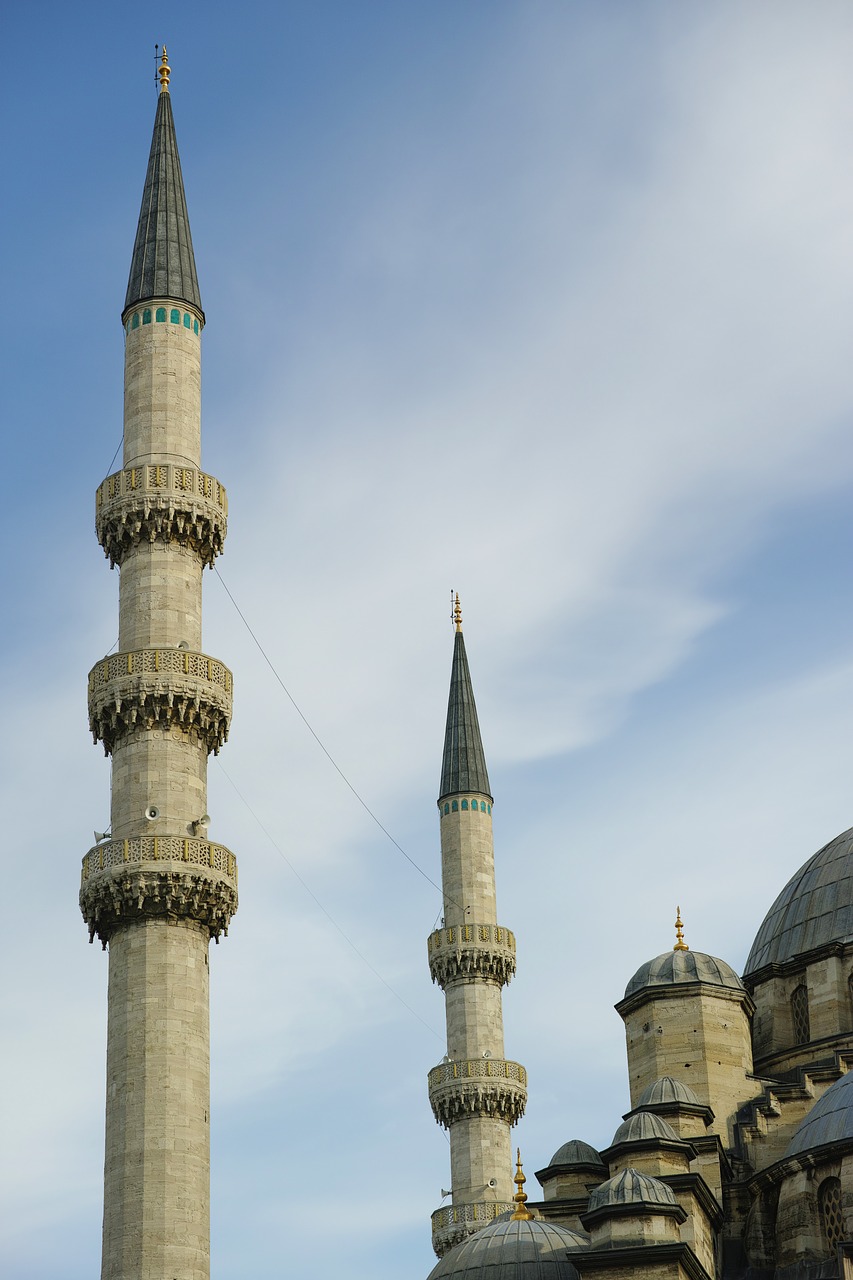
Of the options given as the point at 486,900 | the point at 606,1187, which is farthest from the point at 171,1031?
the point at 486,900

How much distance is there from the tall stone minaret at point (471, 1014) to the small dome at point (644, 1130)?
27.2 ft

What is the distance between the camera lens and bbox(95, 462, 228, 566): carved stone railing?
2777 centimetres

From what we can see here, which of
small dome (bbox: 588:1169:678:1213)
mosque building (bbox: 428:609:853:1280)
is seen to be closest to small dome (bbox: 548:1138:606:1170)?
mosque building (bbox: 428:609:853:1280)

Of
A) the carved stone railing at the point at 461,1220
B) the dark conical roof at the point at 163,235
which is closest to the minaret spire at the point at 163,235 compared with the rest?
the dark conical roof at the point at 163,235

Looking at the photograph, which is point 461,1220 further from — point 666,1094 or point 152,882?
point 152,882

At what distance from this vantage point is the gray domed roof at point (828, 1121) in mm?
28125

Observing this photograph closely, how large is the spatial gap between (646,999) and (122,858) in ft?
36.7

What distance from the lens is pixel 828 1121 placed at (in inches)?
1125

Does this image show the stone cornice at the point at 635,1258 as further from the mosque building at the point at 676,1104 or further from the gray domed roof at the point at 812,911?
the gray domed roof at the point at 812,911

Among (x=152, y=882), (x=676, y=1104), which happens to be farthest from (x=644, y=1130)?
(x=152, y=882)

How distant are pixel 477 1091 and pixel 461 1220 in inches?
92.5

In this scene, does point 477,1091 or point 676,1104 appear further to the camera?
point 477,1091

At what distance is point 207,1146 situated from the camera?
24.9 meters

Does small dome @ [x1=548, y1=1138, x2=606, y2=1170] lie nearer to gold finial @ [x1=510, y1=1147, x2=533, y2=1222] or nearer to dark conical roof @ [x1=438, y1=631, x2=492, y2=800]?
gold finial @ [x1=510, y1=1147, x2=533, y2=1222]
